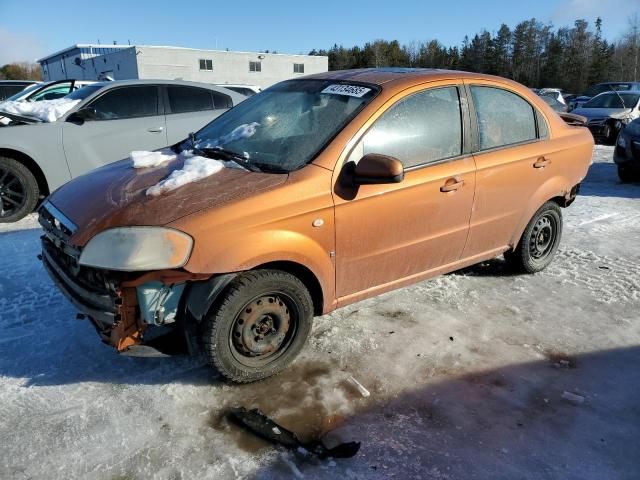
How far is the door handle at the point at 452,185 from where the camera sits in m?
3.38

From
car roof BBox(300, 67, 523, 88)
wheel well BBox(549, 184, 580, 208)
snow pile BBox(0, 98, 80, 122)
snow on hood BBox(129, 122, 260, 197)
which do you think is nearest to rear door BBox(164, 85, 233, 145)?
snow pile BBox(0, 98, 80, 122)

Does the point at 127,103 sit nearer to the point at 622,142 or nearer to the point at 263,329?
the point at 263,329

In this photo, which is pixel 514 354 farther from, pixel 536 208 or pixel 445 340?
pixel 536 208

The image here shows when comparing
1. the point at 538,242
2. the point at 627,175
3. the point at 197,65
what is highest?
the point at 197,65

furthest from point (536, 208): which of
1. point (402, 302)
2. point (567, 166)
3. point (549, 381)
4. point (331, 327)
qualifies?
point (331, 327)

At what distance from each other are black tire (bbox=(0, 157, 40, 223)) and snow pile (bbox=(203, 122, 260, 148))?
3488mm

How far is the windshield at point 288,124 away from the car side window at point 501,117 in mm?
970

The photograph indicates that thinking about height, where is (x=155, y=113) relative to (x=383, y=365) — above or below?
above

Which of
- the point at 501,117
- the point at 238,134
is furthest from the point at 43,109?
the point at 501,117

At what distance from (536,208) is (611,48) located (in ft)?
255

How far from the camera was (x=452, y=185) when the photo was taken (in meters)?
3.42

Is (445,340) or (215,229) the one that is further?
(445,340)

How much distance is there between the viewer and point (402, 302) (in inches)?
157

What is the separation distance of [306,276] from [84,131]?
14.5 feet
